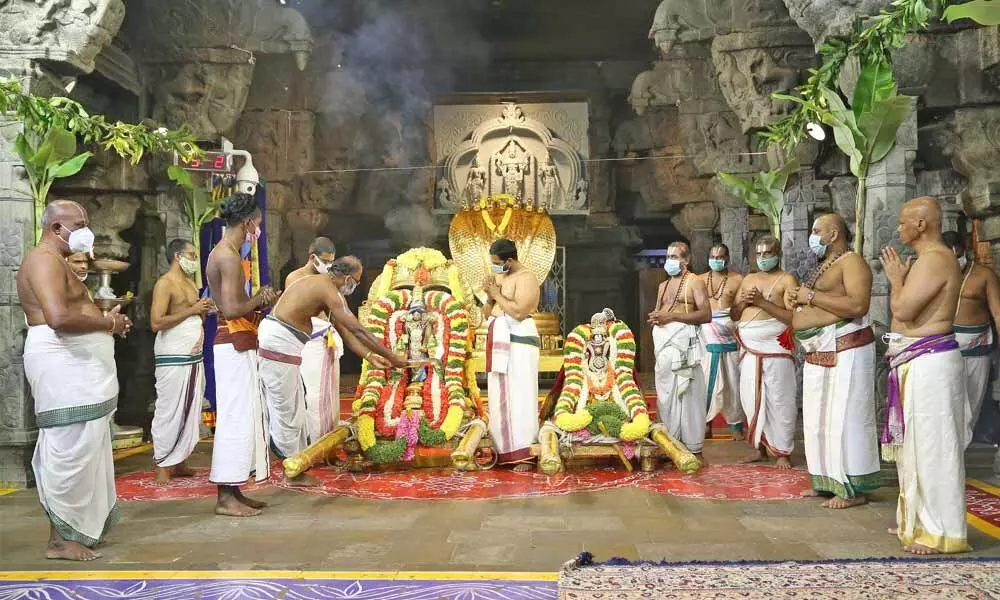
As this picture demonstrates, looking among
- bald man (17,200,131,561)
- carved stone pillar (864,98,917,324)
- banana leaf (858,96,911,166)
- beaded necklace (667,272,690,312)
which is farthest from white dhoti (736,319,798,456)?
bald man (17,200,131,561)

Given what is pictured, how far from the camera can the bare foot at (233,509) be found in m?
5.30

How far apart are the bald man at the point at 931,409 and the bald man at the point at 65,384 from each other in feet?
14.0

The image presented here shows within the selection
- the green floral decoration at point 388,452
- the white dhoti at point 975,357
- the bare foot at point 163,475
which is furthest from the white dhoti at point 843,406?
the bare foot at point 163,475

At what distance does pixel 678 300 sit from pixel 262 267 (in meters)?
4.97

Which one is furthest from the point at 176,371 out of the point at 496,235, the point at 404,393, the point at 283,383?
the point at 496,235

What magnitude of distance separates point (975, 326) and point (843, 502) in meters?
2.22

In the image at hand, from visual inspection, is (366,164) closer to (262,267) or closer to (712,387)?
(262,267)

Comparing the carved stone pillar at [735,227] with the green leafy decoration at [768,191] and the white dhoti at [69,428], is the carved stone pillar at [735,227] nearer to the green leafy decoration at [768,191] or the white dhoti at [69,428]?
the green leafy decoration at [768,191]

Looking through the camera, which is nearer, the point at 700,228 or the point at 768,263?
the point at 768,263

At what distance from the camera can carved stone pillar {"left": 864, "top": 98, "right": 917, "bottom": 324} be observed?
6145 mm

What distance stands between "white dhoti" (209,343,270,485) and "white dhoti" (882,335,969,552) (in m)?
3.84

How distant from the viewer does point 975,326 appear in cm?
660

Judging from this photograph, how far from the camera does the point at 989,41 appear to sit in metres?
6.41

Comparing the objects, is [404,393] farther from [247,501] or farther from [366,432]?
[247,501]
